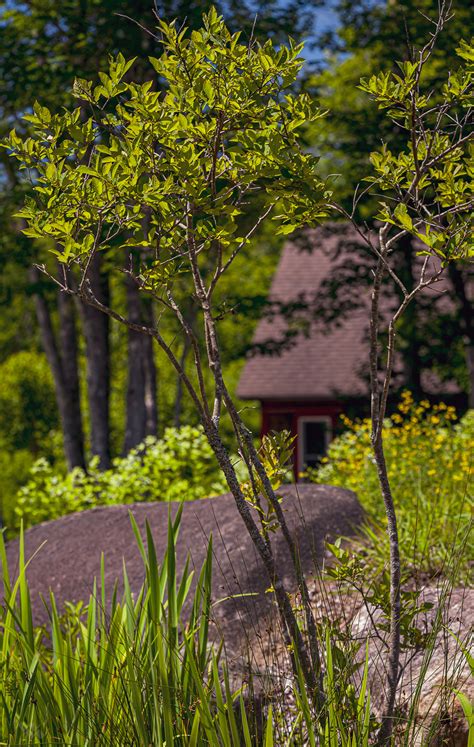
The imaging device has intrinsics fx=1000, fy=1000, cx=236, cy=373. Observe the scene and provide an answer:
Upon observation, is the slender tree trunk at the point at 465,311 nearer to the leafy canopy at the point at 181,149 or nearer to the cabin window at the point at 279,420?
the cabin window at the point at 279,420

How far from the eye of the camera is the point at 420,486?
7133 millimetres

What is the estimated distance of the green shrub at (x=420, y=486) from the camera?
5.67 metres

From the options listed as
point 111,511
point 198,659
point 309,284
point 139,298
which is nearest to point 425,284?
point 198,659

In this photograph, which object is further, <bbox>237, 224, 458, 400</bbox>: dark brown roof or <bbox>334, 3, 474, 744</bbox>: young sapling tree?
<bbox>237, 224, 458, 400</bbox>: dark brown roof

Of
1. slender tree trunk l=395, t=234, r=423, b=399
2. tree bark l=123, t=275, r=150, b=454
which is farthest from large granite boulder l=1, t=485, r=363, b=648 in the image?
slender tree trunk l=395, t=234, r=423, b=399

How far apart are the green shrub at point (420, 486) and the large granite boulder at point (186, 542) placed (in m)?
0.34

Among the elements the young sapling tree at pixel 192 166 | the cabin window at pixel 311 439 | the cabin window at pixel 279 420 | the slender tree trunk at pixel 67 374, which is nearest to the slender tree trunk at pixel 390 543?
the young sapling tree at pixel 192 166

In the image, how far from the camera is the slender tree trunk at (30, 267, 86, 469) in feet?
47.5

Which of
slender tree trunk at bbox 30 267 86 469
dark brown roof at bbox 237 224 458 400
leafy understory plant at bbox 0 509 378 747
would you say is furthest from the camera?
dark brown roof at bbox 237 224 458 400

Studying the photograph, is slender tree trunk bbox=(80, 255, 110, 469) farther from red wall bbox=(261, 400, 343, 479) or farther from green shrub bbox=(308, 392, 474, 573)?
red wall bbox=(261, 400, 343, 479)

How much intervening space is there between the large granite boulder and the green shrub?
1.12ft

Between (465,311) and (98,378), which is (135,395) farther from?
(465,311)

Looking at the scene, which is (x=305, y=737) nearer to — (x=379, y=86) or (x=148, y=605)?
(x=148, y=605)

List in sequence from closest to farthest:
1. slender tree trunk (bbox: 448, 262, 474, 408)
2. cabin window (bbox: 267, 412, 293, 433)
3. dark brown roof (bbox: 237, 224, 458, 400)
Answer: slender tree trunk (bbox: 448, 262, 474, 408)
dark brown roof (bbox: 237, 224, 458, 400)
cabin window (bbox: 267, 412, 293, 433)
